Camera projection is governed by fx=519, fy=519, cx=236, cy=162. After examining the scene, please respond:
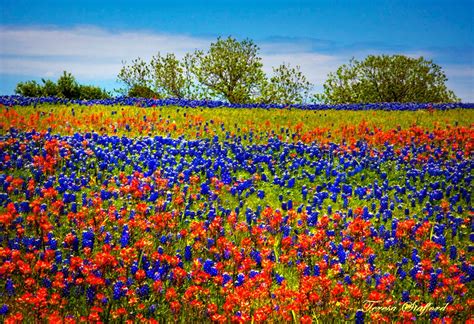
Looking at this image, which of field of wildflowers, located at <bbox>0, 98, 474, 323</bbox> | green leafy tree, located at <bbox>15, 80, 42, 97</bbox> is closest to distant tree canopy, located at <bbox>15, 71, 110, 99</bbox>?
green leafy tree, located at <bbox>15, 80, 42, 97</bbox>

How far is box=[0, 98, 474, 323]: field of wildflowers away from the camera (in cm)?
730

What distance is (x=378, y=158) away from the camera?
15.7m

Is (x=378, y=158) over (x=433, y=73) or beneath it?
beneath

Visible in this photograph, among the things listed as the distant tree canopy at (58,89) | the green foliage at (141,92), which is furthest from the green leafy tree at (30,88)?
the green foliage at (141,92)

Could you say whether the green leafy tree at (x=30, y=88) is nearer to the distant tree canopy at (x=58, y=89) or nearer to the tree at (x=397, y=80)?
the distant tree canopy at (x=58, y=89)

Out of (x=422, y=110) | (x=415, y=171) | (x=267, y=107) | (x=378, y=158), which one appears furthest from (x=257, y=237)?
(x=422, y=110)

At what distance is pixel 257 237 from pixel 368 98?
3957 cm

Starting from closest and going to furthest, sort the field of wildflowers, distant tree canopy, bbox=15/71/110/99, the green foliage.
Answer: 1. the field of wildflowers
2. distant tree canopy, bbox=15/71/110/99
3. the green foliage

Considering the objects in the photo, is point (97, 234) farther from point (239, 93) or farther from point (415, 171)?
point (239, 93)

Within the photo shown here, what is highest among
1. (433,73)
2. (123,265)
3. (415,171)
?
(433,73)

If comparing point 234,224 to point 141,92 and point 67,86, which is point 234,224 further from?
point 141,92

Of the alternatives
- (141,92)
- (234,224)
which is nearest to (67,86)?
(141,92)

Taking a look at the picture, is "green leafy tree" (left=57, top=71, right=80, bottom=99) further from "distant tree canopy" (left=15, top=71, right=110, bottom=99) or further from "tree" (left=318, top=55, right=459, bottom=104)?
"tree" (left=318, top=55, right=459, bottom=104)

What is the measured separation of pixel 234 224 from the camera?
987 cm
